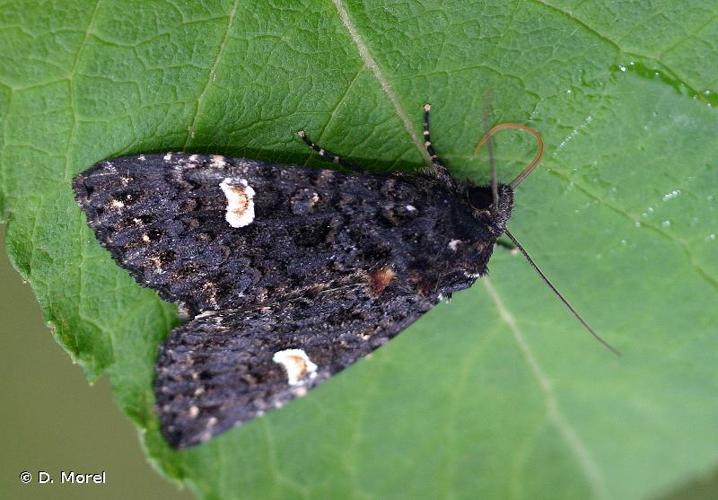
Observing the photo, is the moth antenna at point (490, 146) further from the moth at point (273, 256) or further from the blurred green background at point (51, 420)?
the blurred green background at point (51, 420)

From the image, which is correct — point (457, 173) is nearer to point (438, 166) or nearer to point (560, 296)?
point (438, 166)

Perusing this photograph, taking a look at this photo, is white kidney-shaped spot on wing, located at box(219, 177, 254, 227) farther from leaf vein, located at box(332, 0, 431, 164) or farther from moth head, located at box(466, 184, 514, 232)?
moth head, located at box(466, 184, 514, 232)

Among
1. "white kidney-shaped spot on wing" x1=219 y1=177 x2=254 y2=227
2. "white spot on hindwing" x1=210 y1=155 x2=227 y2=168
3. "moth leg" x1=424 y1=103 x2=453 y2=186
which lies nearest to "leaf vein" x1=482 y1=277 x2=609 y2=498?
"moth leg" x1=424 y1=103 x2=453 y2=186

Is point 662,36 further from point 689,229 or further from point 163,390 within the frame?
point 163,390

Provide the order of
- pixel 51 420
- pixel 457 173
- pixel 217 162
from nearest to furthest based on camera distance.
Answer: pixel 217 162, pixel 457 173, pixel 51 420

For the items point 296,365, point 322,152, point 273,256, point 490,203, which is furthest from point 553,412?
point 322,152

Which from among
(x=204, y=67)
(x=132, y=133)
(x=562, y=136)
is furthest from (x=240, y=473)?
(x=562, y=136)

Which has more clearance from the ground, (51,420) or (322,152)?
(322,152)
